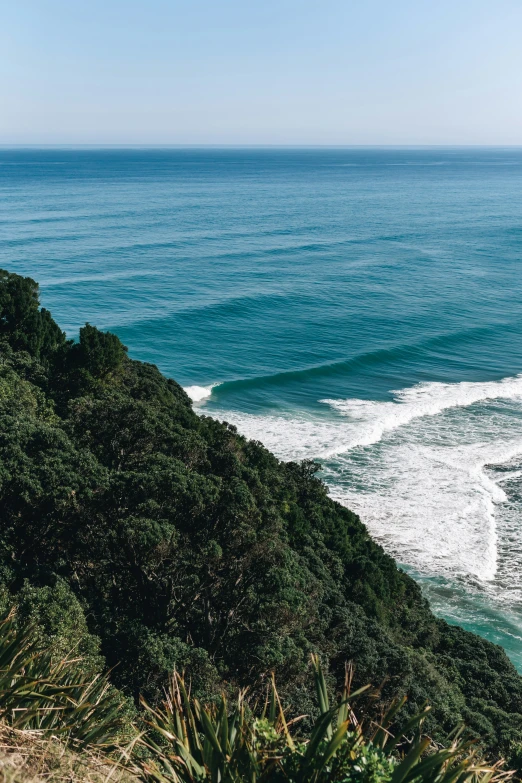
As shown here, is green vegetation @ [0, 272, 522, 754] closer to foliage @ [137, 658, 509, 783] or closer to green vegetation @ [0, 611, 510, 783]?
green vegetation @ [0, 611, 510, 783]

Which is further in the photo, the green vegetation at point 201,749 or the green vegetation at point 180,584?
the green vegetation at point 180,584

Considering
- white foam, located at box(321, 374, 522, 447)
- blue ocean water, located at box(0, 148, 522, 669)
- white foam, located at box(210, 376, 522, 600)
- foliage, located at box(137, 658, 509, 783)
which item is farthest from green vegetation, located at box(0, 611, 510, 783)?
white foam, located at box(321, 374, 522, 447)

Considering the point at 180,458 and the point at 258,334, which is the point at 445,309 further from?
the point at 180,458

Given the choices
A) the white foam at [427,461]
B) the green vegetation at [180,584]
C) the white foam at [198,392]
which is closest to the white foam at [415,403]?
the white foam at [427,461]

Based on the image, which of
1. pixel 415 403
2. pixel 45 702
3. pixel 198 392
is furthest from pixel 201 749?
pixel 198 392

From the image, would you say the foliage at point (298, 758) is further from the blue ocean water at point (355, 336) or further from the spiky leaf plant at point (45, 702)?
the blue ocean water at point (355, 336)

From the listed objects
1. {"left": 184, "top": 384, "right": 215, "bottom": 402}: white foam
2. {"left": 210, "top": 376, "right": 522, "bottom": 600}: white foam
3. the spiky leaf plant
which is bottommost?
{"left": 210, "top": 376, "right": 522, "bottom": 600}: white foam
